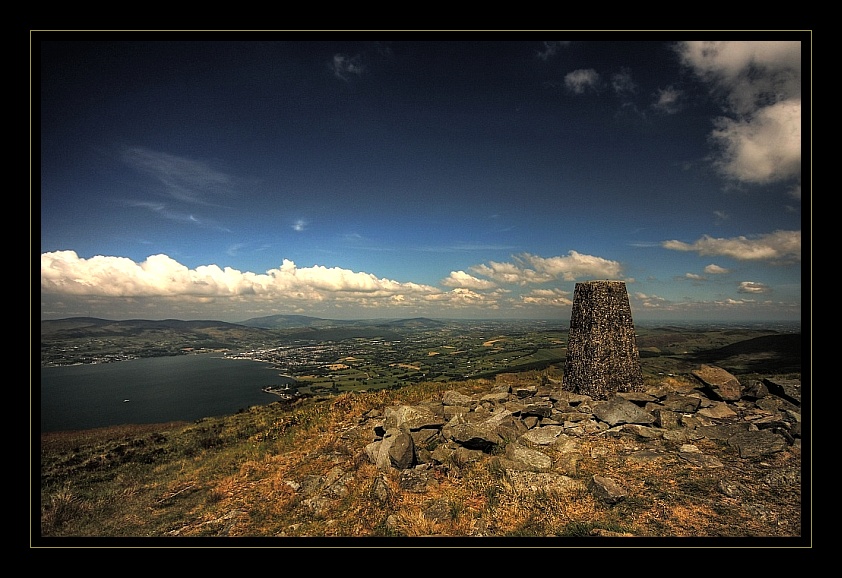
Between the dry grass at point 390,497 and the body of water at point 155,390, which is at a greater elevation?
the dry grass at point 390,497

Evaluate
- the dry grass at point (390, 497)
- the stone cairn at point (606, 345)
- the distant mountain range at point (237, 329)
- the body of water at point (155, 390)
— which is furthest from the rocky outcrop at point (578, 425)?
the distant mountain range at point (237, 329)

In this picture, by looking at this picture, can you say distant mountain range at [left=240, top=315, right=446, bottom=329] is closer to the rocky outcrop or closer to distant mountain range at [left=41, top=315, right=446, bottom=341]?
distant mountain range at [left=41, top=315, right=446, bottom=341]

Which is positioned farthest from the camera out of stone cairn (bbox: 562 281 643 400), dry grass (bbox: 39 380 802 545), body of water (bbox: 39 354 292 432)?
body of water (bbox: 39 354 292 432)

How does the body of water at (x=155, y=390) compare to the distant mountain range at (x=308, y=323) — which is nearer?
the body of water at (x=155, y=390)

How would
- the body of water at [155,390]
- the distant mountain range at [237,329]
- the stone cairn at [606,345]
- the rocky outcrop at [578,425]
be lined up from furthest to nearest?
1. the distant mountain range at [237,329]
2. the body of water at [155,390]
3. the stone cairn at [606,345]
4. the rocky outcrop at [578,425]

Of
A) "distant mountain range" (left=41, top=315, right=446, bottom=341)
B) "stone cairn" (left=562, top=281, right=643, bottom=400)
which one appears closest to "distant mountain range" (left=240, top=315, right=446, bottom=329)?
"distant mountain range" (left=41, top=315, right=446, bottom=341)

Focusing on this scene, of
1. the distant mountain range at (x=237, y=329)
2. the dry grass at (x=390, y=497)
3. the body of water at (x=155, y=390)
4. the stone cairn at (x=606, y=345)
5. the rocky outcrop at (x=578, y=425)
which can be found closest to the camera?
the dry grass at (x=390, y=497)

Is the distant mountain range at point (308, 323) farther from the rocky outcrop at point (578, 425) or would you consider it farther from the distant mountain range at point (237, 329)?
the rocky outcrop at point (578, 425)
